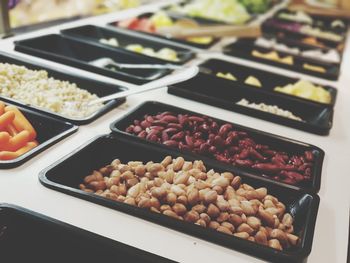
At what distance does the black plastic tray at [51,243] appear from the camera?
1.08 m

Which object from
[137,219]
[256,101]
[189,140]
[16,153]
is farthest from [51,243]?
[256,101]

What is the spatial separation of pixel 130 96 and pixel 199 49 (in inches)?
41.5

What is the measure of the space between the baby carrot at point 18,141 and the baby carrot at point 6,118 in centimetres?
5

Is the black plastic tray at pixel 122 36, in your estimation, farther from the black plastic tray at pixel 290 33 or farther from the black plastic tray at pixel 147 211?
the black plastic tray at pixel 290 33

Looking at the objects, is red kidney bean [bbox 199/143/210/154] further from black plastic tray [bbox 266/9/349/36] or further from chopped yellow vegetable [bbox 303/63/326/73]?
black plastic tray [bbox 266/9/349/36]

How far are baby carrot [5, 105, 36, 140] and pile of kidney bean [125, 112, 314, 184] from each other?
33 centimetres

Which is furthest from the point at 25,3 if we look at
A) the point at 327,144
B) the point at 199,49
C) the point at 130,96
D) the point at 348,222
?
the point at 348,222

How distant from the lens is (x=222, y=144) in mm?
1648

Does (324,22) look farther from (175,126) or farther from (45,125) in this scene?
(45,125)

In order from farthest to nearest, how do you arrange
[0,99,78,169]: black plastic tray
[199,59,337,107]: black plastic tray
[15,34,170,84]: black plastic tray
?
1. [199,59,337,107]: black plastic tray
2. [15,34,170,84]: black plastic tray
3. [0,99,78,169]: black plastic tray

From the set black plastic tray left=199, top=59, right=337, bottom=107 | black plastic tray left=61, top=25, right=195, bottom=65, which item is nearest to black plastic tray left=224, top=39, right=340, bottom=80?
black plastic tray left=199, top=59, right=337, bottom=107

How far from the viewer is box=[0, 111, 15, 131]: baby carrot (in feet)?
4.93

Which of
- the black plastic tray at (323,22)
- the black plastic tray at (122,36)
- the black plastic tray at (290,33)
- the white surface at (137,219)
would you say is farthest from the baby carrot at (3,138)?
the black plastic tray at (323,22)

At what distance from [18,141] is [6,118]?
9 cm
